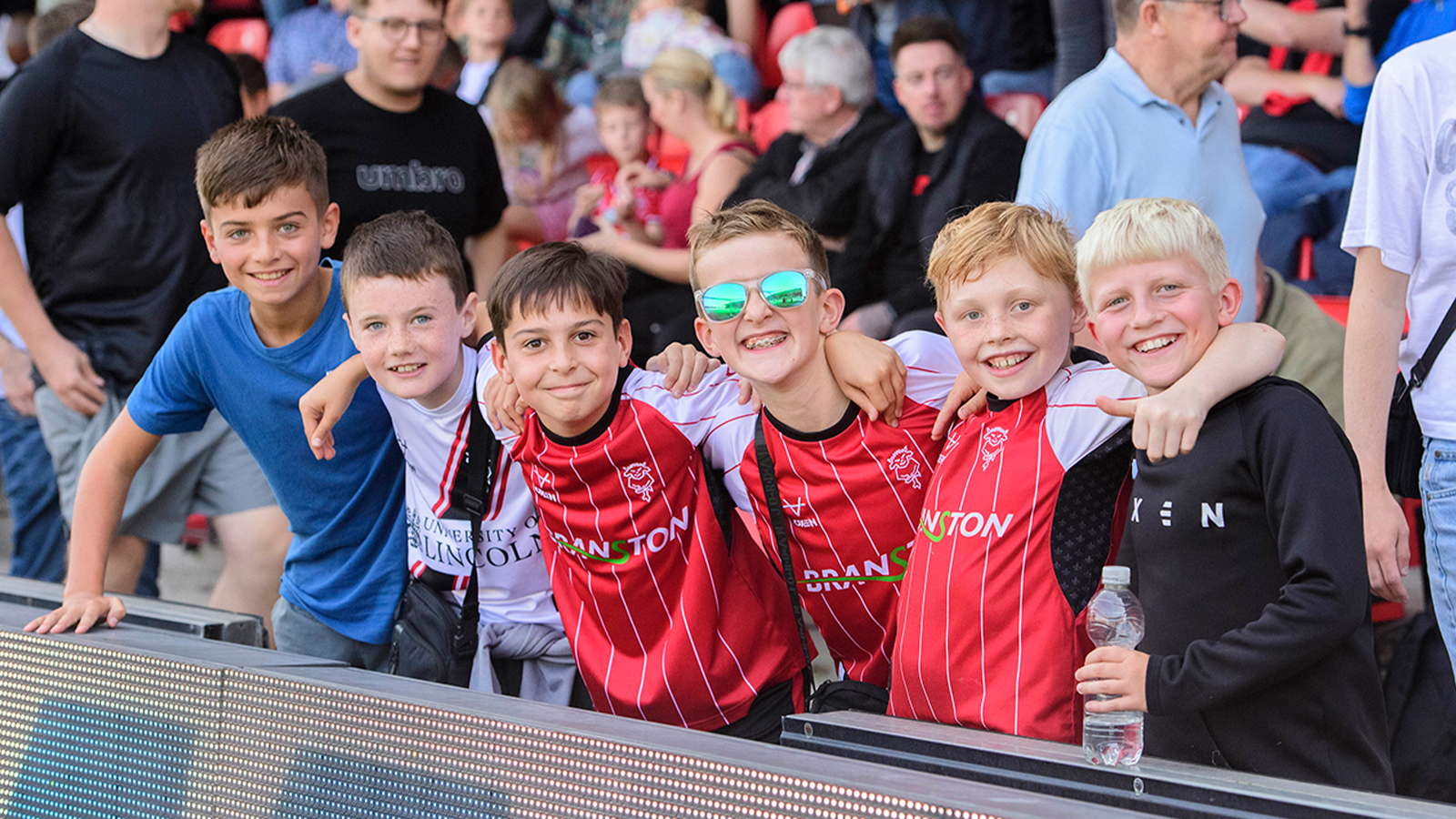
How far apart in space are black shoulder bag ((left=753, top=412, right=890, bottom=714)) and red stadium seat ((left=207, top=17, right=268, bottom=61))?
7431mm

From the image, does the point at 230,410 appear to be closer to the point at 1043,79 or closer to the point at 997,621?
Result: the point at 997,621

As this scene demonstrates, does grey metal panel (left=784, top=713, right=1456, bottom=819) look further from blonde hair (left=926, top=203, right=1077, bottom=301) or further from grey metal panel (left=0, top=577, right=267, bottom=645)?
grey metal panel (left=0, top=577, right=267, bottom=645)

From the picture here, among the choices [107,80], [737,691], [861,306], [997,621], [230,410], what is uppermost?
[107,80]

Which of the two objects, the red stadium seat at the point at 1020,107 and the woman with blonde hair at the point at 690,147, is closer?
the woman with blonde hair at the point at 690,147

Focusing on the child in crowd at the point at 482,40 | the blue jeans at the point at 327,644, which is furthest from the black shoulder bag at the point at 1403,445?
the child in crowd at the point at 482,40

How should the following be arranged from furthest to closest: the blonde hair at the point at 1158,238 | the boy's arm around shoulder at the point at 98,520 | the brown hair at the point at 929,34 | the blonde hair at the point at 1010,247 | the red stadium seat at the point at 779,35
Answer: the red stadium seat at the point at 779,35
the brown hair at the point at 929,34
the boy's arm around shoulder at the point at 98,520
the blonde hair at the point at 1010,247
the blonde hair at the point at 1158,238

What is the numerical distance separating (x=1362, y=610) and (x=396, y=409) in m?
2.10

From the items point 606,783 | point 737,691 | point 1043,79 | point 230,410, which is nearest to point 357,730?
point 606,783

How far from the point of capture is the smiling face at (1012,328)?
91.7 inches

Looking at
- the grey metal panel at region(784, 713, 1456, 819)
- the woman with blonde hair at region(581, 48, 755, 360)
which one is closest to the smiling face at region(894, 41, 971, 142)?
the woman with blonde hair at region(581, 48, 755, 360)

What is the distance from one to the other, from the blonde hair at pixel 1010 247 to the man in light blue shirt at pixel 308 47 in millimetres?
6154

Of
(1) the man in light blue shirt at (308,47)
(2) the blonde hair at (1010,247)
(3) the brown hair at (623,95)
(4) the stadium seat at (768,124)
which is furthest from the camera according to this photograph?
(1) the man in light blue shirt at (308,47)

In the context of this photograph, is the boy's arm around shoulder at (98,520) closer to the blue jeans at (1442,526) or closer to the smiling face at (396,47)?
the smiling face at (396,47)

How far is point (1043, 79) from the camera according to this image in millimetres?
6457
